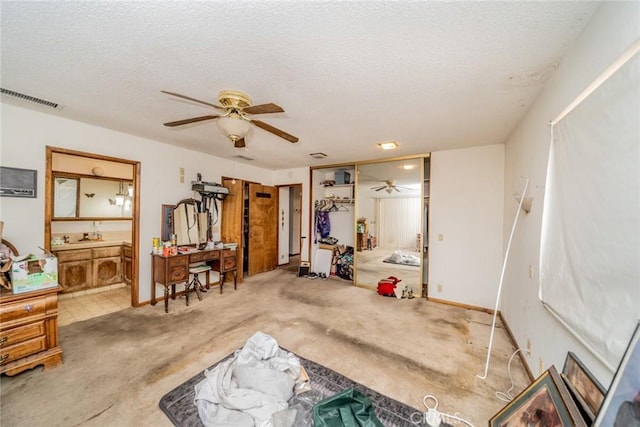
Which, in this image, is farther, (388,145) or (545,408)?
(388,145)

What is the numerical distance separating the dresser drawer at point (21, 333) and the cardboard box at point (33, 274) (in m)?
0.31

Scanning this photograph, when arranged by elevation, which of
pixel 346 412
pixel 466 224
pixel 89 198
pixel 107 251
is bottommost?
pixel 346 412

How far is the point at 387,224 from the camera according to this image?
502 cm

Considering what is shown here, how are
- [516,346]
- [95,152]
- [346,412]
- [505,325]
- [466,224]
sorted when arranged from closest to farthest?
[346,412] < [516,346] < [505,325] < [95,152] < [466,224]

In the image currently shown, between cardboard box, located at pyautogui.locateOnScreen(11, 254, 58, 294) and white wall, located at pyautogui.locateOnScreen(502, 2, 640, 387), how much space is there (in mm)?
3927

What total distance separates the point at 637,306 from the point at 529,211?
59.7 inches

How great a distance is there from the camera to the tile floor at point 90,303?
308cm

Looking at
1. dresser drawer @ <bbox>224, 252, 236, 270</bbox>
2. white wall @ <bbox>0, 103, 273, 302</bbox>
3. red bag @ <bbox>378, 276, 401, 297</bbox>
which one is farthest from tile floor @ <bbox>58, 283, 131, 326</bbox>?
red bag @ <bbox>378, 276, 401, 297</bbox>

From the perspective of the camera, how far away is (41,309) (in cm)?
206

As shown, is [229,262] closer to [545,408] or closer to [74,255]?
[74,255]

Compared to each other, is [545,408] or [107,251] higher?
[107,251]

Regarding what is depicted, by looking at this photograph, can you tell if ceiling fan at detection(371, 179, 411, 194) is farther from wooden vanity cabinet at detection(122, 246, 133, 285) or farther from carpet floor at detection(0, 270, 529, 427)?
wooden vanity cabinet at detection(122, 246, 133, 285)

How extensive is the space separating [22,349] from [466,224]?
5250 millimetres

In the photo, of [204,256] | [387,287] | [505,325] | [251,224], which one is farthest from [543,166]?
[251,224]
